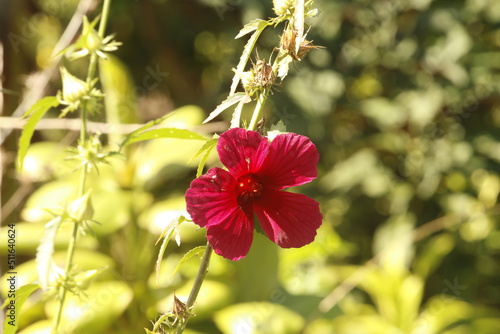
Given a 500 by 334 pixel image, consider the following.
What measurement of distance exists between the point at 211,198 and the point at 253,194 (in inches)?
1.5

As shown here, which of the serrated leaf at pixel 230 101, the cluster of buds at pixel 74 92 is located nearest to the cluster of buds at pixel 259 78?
the serrated leaf at pixel 230 101

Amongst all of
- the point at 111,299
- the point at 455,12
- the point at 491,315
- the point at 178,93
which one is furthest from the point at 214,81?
the point at 111,299

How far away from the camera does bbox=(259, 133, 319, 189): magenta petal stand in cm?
39

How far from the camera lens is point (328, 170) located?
1.78 metres

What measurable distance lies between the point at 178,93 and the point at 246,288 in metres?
0.98

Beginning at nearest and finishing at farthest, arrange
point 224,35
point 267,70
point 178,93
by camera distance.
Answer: point 267,70 < point 224,35 < point 178,93

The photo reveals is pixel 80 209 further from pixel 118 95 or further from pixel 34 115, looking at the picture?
pixel 118 95

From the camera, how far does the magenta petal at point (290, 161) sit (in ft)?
1.29

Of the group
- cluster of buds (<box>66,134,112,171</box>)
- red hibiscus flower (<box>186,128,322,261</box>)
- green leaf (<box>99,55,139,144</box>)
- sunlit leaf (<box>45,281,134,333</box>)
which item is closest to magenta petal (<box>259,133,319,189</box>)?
red hibiscus flower (<box>186,128,322,261</box>)

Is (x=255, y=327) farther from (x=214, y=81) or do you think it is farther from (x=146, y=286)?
(x=214, y=81)

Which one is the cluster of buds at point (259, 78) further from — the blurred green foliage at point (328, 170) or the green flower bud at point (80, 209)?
the blurred green foliage at point (328, 170)

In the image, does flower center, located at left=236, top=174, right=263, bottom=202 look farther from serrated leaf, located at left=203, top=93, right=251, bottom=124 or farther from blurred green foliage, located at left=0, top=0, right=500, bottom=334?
blurred green foliage, located at left=0, top=0, right=500, bottom=334

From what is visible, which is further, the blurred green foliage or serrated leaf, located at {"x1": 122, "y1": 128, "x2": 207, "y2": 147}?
the blurred green foliage

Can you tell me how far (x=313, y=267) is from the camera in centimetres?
128
